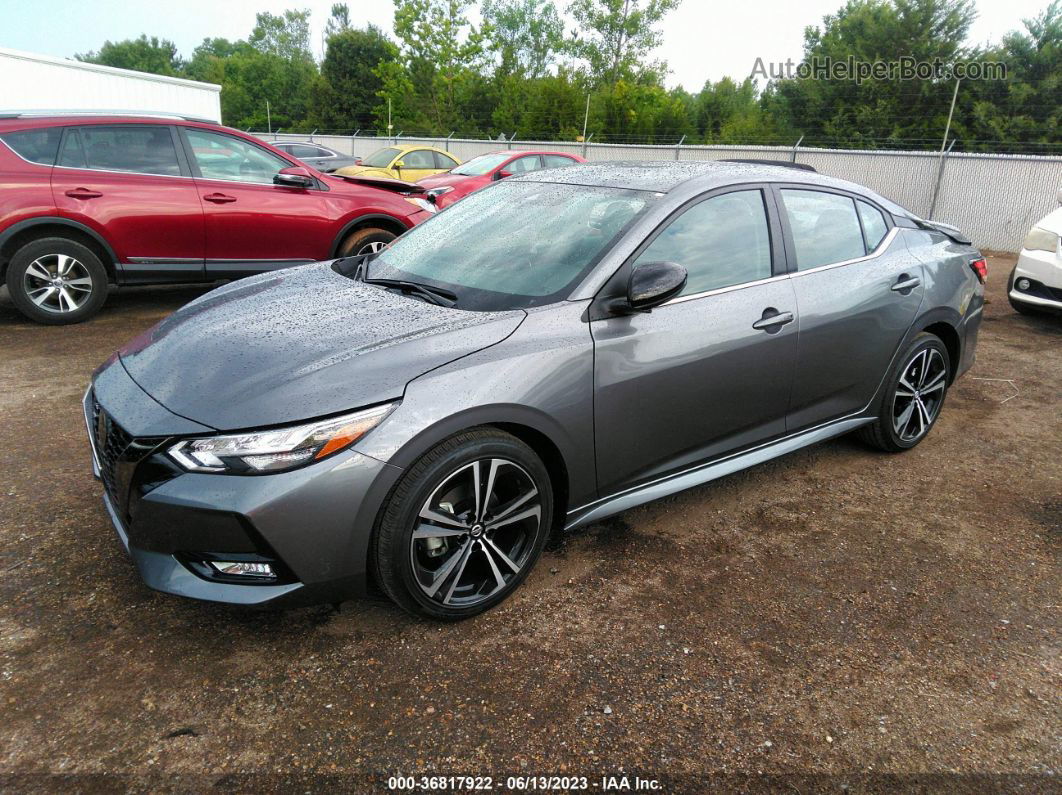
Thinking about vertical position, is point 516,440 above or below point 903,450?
above

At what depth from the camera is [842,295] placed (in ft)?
12.1

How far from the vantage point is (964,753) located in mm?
2238

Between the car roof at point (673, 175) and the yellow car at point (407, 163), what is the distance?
12522 millimetres

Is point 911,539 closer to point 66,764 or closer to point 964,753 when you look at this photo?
point 964,753

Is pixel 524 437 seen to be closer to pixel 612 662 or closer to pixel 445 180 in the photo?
pixel 612 662

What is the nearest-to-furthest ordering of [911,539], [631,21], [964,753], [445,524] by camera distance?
[964,753], [445,524], [911,539], [631,21]

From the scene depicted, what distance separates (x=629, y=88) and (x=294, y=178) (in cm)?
3791

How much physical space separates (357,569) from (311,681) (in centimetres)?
39

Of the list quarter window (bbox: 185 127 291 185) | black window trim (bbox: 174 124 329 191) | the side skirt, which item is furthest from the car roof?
quarter window (bbox: 185 127 291 185)

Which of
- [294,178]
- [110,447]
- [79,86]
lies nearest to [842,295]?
[110,447]

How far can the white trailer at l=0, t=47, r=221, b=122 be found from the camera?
17.4m

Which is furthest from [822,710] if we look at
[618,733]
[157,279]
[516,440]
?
[157,279]

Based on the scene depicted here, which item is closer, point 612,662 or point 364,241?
point 612,662

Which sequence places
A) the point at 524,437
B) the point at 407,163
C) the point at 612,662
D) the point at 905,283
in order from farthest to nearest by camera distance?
the point at 407,163
the point at 905,283
the point at 524,437
the point at 612,662
